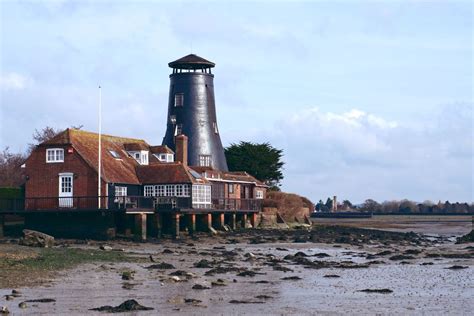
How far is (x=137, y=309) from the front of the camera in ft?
80.6

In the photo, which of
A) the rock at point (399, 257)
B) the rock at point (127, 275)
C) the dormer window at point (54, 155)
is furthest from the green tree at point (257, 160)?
the rock at point (127, 275)

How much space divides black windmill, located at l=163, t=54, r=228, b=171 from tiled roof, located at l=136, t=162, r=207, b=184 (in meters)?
19.0

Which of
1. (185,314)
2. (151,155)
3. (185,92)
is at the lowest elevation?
(185,314)

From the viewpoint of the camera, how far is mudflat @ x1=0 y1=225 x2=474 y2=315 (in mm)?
25812

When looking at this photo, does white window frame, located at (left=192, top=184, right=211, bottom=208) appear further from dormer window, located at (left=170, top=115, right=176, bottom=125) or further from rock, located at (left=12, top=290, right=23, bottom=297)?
rock, located at (left=12, top=290, right=23, bottom=297)

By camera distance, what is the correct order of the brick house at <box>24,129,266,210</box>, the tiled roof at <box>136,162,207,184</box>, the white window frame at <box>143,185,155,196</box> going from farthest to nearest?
1. the white window frame at <box>143,185,155,196</box>
2. the tiled roof at <box>136,162,207,184</box>
3. the brick house at <box>24,129,266,210</box>

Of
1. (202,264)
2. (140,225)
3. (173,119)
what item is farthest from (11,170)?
(202,264)

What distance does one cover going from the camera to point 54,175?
61906 mm

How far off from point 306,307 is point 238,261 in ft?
56.0

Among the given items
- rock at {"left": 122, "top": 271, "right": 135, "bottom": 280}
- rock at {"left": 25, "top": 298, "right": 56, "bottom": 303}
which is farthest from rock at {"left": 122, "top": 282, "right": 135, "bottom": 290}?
rock at {"left": 25, "top": 298, "right": 56, "bottom": 303}

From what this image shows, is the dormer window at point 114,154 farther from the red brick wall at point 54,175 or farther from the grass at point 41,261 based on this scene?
the grass at point 41,261

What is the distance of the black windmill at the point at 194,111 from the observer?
282 ft

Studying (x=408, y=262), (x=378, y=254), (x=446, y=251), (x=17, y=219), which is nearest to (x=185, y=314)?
(x=408, y=262)

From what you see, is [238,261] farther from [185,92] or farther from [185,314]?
[185,92]
